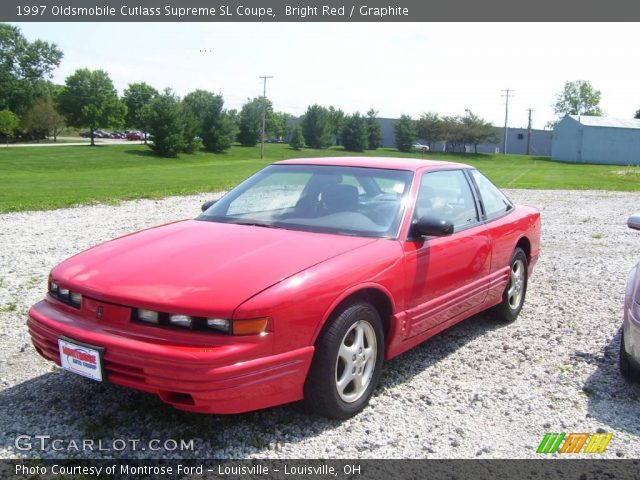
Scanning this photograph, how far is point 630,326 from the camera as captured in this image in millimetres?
4027

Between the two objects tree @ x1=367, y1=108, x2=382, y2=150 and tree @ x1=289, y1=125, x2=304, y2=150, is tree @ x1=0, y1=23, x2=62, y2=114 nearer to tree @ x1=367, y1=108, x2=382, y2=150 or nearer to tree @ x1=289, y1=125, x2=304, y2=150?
tree @ x1=289, y1=125, x2=304, y2=150

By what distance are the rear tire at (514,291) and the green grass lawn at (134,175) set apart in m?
11.1

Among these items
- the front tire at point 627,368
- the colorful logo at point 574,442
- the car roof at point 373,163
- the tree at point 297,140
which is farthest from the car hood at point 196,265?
the tree at point 297,140

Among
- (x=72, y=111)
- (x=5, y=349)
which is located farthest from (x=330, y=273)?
(x=72, y=111)

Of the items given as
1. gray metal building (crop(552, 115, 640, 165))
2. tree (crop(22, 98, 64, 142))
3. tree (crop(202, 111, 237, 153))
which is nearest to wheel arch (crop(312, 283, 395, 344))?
tree (crop(202, 111, 237, 153))

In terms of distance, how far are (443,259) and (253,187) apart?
1600 mm

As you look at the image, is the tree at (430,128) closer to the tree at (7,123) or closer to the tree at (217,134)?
the tree at (217,134)

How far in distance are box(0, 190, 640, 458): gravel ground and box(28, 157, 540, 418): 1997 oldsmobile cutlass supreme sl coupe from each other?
298mm

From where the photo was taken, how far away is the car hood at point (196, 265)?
300 cm

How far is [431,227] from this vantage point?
3.93m

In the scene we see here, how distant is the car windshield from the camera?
4.07 metres

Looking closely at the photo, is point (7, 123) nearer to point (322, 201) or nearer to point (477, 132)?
point (477, 132)

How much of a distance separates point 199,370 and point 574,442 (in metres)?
2.16

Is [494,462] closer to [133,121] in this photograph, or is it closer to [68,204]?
[68,204]
